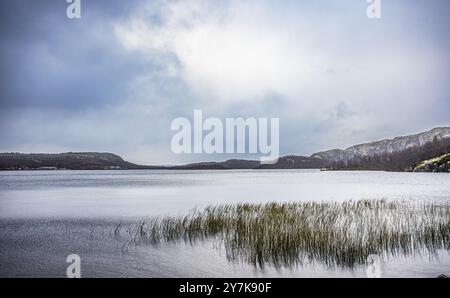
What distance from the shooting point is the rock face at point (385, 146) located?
6.08 metres

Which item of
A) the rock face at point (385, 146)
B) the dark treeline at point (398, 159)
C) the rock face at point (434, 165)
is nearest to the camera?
the rock face at point (385, 146)

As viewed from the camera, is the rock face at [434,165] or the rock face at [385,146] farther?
the rock face at [434,165]

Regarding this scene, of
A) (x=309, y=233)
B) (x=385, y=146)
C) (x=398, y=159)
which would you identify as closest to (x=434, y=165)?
(x=398, y=159)

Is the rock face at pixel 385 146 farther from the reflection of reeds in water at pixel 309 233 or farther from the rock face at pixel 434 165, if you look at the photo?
the reflection of reeds in water at pixel 309 233

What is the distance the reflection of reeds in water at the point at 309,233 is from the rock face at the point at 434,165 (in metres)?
0.81

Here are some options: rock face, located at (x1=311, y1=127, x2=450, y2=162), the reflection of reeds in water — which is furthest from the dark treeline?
the reflection of reeds in water

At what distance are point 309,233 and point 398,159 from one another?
4.09 meters

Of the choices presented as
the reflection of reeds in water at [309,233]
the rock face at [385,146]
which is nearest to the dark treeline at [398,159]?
the rock face at [385,146]

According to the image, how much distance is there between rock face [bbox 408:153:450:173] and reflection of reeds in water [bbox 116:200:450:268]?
809 millimetres

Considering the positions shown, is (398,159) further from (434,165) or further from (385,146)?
(385,146)

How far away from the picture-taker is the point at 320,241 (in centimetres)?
542

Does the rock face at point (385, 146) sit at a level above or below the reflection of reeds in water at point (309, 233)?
above

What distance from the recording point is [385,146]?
6715 millimetres

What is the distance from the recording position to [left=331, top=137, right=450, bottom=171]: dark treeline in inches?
258
